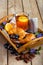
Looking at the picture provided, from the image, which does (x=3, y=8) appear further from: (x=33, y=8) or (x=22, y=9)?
(x=33, y=8)

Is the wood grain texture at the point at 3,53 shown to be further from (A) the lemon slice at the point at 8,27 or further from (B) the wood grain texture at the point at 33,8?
(B) the wood grain texture at the point at 33,8

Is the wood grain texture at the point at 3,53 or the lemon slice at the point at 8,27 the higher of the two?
the lemon slice at the point at 8,27

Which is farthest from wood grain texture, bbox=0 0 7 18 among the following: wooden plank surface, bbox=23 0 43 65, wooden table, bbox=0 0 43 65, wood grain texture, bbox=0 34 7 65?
wood grain texture, bbox=0 34 7 65

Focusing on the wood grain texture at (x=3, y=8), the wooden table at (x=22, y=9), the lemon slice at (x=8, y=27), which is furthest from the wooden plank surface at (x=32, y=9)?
the lemon slice at (x=8, y=27)

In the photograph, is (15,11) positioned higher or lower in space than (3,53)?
higher

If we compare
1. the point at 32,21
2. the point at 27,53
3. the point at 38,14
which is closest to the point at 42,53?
the point at 27,53

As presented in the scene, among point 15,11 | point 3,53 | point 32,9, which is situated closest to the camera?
point 3,53

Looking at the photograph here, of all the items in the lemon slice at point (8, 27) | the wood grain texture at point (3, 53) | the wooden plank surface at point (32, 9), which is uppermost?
the wooden plank surface at point (32, 9)

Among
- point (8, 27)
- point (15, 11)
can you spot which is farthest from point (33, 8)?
point (8, 27)

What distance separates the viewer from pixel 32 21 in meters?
1.34

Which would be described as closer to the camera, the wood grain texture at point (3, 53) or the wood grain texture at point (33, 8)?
the wood grain texture at point (3, 53)

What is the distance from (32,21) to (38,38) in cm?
21

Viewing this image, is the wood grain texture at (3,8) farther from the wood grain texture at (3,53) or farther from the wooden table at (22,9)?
the wood grain texture at (3,53)

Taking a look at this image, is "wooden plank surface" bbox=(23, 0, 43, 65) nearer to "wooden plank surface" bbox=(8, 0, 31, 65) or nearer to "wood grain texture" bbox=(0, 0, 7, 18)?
"wooden plank surface" bbox=(8, 0, 31, 65)
